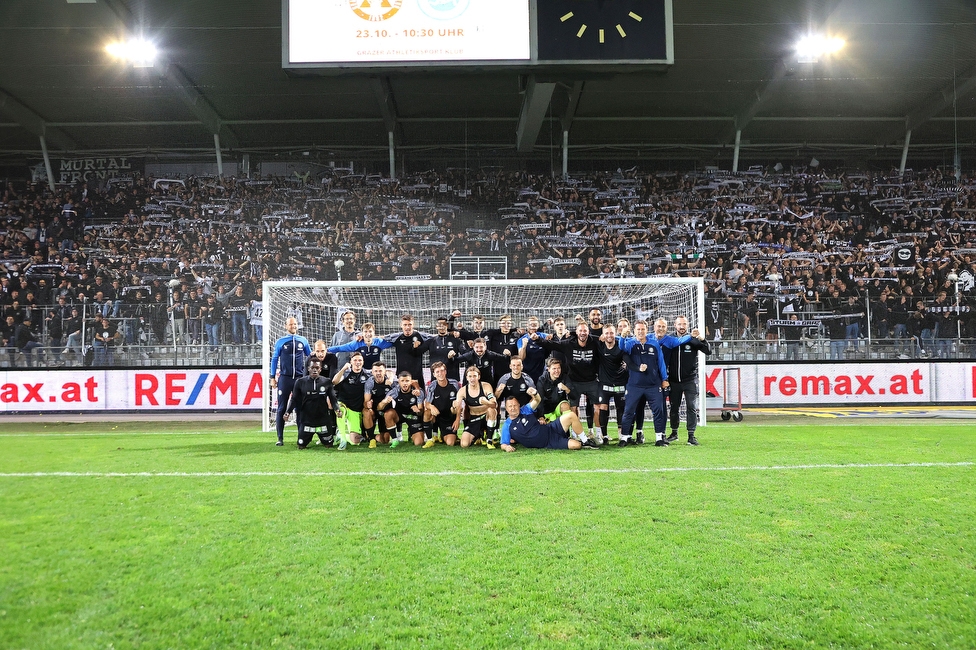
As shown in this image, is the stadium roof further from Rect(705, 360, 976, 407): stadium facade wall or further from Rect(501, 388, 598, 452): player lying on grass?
Rect(501, 388, 598, 452): player lying on grass

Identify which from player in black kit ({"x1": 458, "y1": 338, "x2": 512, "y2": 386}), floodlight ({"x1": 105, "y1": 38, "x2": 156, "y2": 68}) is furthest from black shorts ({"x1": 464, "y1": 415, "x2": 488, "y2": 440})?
floodlight ({"x1": 105, "y1": 38, "x2": 156, "y2": 68})

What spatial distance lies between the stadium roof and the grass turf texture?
12.0 meters

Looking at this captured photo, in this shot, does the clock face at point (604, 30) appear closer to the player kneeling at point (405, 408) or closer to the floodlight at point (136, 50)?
the player kneeling at point (405, 408)

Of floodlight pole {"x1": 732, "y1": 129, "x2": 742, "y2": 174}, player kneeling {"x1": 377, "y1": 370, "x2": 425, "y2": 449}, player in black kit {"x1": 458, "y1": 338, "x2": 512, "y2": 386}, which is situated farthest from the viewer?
floodlight pole {"x1": 732, "y1": 129, "x2": 742, "y2": 174}

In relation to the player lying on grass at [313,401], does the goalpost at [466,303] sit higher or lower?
higher

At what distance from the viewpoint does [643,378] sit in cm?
1007

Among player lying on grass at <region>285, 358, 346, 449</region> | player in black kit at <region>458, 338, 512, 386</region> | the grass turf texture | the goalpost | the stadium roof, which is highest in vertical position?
the stadium roof

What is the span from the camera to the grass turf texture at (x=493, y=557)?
11.4ft

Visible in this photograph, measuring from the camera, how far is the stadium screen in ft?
31.6

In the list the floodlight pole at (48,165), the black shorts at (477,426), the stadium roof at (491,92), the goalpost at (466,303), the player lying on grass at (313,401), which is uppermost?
the stadium roof at (491,92)

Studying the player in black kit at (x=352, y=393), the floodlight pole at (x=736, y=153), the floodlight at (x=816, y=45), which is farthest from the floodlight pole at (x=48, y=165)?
the floodlight at (x=816, y=45)

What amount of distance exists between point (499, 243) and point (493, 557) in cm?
1832

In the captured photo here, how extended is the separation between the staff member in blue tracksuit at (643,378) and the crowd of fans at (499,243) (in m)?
8.02

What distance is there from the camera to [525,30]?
9828mm
